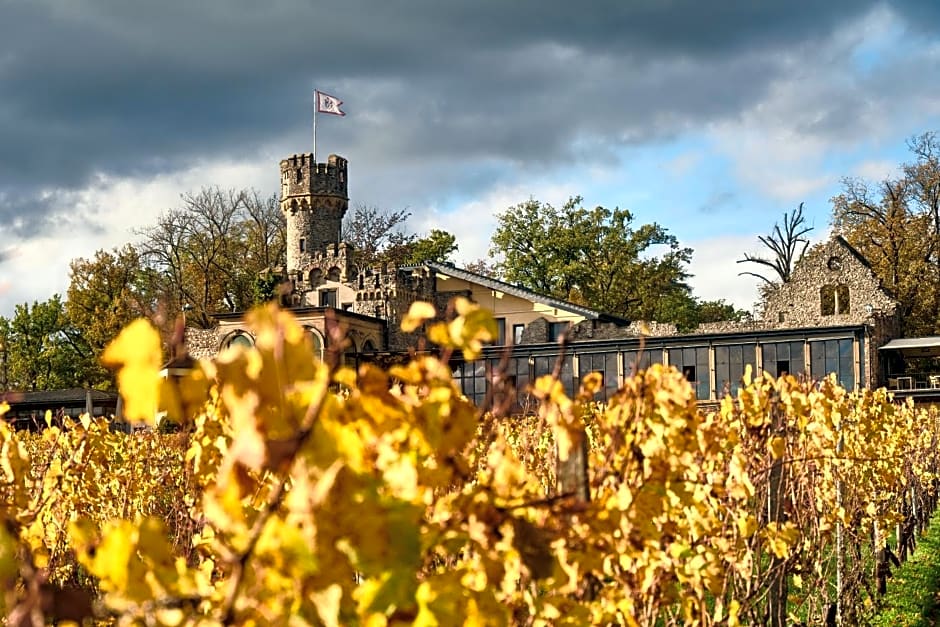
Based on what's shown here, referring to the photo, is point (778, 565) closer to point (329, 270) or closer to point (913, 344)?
point (913, 344)

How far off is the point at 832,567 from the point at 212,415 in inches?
275

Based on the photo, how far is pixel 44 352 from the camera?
4491 cm

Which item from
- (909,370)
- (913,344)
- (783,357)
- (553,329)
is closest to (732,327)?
(783,357)

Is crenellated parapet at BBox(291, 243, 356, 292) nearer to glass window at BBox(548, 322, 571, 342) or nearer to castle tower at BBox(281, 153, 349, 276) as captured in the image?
castle tower at BBox(281, 153, 349, 276)

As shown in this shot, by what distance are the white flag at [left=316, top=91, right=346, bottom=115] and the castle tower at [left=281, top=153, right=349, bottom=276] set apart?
2277mm

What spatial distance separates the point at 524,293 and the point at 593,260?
863 centimetres

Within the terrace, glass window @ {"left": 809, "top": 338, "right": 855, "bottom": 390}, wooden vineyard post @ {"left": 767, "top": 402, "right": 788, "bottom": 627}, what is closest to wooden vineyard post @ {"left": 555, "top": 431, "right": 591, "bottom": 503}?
wooden vineyard post @ {"left": 767, "top": 402, "right": 788, "bottom": 627}

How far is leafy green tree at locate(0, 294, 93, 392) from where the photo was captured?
44531 millimetres

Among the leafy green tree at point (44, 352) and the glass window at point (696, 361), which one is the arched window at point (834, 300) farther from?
the leafy green tree at point (44, 352)

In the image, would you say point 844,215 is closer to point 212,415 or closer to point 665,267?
point 665,267

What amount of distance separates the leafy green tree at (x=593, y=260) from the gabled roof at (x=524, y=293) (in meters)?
6.55

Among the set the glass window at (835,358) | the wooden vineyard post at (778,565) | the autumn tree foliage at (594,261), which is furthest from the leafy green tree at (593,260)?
the wooden vineyard post at (778,565)

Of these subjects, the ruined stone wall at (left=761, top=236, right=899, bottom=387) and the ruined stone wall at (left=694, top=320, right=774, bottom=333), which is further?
the ruined stone wall at (left=761, top=236, right=899, bottom=387)

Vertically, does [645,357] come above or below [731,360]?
above
